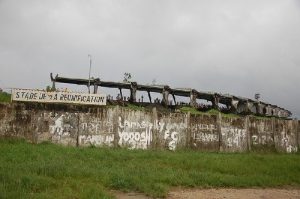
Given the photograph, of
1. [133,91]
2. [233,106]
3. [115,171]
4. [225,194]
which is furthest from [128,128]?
[233,106]

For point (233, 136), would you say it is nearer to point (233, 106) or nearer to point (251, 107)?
point (233, 106)

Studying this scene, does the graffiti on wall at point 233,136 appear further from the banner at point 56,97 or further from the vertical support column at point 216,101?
the vertical support column at point 216,101

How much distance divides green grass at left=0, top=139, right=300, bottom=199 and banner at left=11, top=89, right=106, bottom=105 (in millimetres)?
2122

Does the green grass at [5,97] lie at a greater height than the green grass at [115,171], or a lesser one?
greater

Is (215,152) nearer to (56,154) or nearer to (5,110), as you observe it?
(56,154)

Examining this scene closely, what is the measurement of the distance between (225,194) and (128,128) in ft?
28.0

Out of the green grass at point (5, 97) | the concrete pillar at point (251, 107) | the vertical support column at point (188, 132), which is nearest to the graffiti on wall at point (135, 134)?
the vertical support column at point (188, 132)

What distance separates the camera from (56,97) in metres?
18.5

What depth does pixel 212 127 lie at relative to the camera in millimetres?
21250

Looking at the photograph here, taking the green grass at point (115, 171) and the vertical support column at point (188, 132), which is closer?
the green grass at point (115, 171)

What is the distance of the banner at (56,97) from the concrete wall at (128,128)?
0.31 meters

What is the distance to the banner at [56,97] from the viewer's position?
18.0 metres

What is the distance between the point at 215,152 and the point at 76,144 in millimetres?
7235

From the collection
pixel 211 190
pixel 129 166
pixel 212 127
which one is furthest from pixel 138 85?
pixel 211 190
